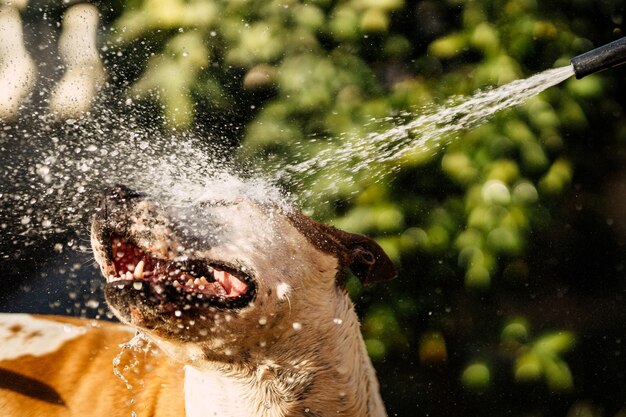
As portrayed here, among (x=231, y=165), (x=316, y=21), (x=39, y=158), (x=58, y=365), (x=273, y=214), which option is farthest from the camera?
(x=39, y=158)

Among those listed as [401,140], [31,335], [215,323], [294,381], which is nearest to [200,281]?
[215,323]

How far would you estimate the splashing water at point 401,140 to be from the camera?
336cm

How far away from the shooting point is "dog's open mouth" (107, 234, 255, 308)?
201cm

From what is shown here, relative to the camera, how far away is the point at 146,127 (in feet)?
12.9

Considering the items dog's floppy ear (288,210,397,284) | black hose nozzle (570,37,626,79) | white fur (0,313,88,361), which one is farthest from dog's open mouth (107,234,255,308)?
black hose nozzle (570,37,626,79)

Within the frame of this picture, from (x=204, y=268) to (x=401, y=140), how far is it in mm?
1648

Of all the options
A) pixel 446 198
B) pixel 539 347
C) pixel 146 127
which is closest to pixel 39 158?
pixel 146 127

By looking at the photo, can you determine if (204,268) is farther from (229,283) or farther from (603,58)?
(603,58)

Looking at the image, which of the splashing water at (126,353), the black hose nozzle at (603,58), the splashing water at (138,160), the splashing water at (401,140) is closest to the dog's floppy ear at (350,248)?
the splashing water at (138,160)

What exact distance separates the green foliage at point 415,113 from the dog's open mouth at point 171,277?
4.43ft

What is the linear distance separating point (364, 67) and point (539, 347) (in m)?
1.72

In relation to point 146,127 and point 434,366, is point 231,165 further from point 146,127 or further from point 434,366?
point 434,366

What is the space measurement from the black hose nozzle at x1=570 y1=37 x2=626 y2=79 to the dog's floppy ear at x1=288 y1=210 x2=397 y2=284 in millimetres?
1021

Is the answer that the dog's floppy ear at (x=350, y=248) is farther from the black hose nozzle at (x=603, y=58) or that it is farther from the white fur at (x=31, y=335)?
the white fur at (x=31, y=335)
